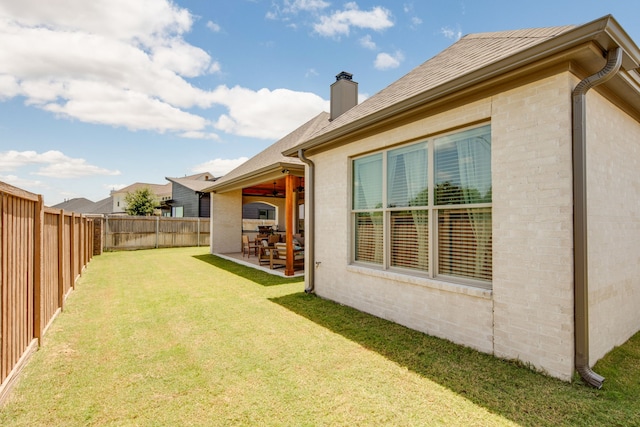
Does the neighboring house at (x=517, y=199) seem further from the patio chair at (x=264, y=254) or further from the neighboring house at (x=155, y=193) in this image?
the neighboring house at (x=155, y=193)

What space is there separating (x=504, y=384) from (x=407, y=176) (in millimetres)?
2954

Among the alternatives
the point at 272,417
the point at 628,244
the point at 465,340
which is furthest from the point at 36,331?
the point at 628,244

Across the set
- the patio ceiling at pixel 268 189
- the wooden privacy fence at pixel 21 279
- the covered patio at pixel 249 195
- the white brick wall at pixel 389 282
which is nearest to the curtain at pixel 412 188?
the white brick wall at pixel 389 282

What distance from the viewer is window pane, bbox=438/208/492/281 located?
3.84 metres

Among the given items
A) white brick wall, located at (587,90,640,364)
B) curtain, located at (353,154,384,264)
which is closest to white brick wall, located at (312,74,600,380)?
white brick wall, located at (587,90,640,364)

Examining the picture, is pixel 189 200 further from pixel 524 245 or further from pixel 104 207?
pixel 104 207

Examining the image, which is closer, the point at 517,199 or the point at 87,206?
the point at 517,199

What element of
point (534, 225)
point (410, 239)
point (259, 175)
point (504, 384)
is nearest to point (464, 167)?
point (534, 225)

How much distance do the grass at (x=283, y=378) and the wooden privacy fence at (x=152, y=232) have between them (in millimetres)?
12889

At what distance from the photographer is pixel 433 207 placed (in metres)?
4.39

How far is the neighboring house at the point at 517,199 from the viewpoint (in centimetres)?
300

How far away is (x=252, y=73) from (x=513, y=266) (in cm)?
999

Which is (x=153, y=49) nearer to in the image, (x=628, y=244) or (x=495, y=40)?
(x=495, y=40)

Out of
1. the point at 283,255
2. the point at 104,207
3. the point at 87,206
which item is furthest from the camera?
the point at 87,206
